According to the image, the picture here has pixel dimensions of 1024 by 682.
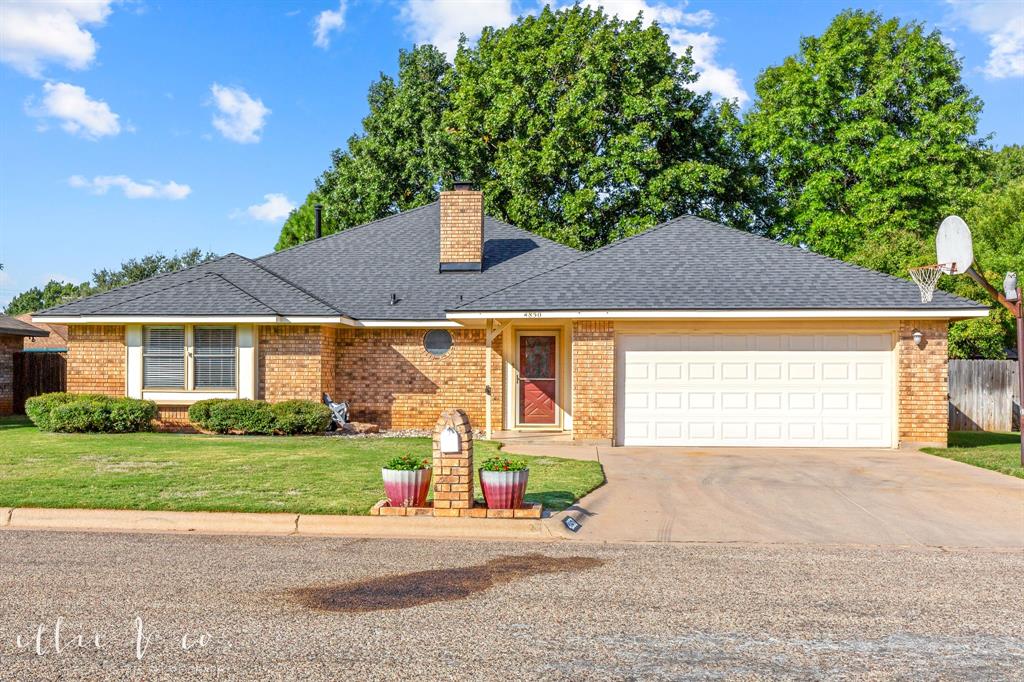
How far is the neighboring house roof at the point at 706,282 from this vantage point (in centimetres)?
1511

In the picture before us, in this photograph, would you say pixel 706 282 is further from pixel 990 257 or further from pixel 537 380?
pixel 990 257

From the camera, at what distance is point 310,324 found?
676 inches

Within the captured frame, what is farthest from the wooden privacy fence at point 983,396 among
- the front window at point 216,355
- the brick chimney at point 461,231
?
the front window at point 216,355

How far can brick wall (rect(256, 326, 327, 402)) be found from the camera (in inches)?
682

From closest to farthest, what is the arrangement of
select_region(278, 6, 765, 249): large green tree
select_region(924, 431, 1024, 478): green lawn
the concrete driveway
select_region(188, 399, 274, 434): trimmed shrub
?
the concrete driveway, select_region(924, 431, 1024, 478): green lawn, select_region(188, 399, 274, 434): trimmed shrub, select_region(278, 6, 765, 249): large green tree

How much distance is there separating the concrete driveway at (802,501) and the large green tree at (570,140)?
16578mm

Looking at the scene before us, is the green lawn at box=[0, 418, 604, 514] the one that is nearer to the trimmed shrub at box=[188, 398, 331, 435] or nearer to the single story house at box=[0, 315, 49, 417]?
the trimmed shrub at box=[188, 398, 331, 435]

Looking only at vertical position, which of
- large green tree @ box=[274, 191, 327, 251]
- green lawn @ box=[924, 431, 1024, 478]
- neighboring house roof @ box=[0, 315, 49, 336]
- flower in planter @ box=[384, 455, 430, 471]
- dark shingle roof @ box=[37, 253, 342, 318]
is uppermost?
large green tree @ box=[274, 191, 327, 251]

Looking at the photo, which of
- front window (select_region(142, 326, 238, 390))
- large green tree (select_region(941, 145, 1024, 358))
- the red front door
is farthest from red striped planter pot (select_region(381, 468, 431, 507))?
large green tree (select_region(941, 145, 1024, 358))

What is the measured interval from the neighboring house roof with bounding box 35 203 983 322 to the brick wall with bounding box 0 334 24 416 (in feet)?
18.7

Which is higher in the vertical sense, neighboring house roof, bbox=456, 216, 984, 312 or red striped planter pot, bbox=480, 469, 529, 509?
neighboring house roof, bbox=456, 216, 984, 312

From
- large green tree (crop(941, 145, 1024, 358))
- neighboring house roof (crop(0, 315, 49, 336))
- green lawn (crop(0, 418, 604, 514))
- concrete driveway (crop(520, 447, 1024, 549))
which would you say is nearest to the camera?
concrete driveway (crop(520, 447, 1024, 549))

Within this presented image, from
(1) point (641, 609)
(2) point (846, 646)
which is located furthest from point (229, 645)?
(2) point (846, 646)

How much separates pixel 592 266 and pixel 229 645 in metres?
13.2
